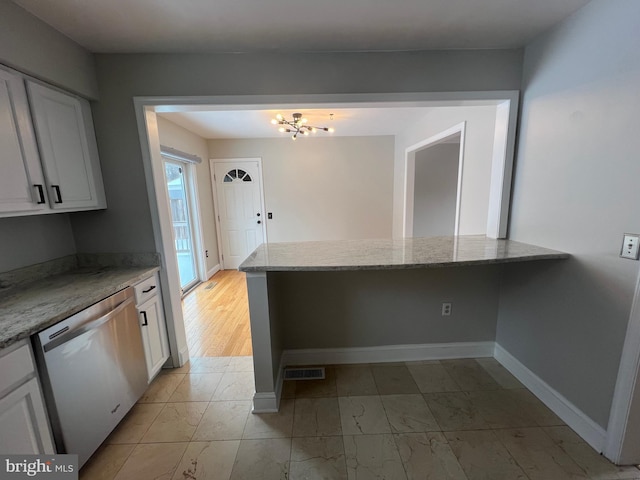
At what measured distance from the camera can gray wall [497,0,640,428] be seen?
1.28m

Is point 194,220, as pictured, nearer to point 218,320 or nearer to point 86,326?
point 218,320

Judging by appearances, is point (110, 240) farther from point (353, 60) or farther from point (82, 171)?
point (353, 60)

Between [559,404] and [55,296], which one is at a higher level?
[55,296]

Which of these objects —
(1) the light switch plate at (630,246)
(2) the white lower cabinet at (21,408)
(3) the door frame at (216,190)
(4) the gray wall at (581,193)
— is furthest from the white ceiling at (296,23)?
(3) the door frame at (216,190)

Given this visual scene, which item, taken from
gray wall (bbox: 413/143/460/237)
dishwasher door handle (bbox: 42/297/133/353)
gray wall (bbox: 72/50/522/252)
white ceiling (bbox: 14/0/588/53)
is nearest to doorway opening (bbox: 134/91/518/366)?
gray wall (bbox: 72/50/522/252)

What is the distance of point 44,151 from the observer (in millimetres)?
1557

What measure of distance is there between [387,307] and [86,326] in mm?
1976

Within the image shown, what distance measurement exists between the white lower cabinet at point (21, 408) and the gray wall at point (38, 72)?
34.6 inches

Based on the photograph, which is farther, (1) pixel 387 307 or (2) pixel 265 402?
(1) pixel 387 307

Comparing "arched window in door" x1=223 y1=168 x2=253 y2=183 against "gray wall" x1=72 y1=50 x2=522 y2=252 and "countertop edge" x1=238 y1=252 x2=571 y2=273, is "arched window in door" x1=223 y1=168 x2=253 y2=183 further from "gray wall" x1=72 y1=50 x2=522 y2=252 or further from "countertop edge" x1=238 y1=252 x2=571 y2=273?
"countertop edge" x1=238 y1=252 x2=571 y2=273

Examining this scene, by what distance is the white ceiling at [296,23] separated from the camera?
1.40m

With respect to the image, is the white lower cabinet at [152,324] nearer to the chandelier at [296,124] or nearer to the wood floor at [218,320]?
the wood floor at [218,320]

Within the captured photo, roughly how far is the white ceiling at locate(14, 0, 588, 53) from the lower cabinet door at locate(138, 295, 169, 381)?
176cm

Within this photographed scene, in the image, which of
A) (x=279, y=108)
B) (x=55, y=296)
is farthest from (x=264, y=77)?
(x=55, y=296)
